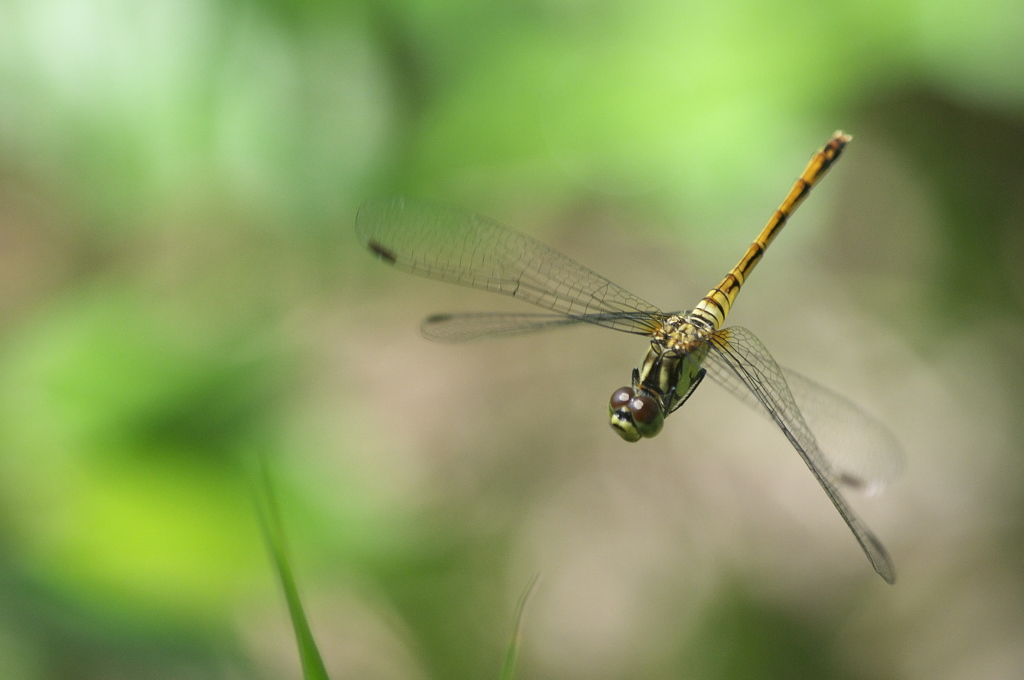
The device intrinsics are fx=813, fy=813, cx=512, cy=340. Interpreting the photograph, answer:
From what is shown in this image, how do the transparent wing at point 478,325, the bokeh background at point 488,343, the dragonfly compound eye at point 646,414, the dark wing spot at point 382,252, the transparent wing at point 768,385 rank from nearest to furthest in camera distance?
the transparent wing at point 768,385, the dragonfly compound eye at point 646,414, the transparent wing at point 478,325, the dark wing spot at point 382,252, the bokeh background at point 488,343

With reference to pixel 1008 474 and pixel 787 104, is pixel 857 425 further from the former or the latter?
pixel 1008 474

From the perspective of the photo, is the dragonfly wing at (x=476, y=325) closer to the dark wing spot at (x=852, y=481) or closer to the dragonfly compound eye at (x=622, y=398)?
the dragonfly compound eye at (x=622, y=398)

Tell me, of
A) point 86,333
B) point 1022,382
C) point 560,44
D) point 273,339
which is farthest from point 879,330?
point 86,333

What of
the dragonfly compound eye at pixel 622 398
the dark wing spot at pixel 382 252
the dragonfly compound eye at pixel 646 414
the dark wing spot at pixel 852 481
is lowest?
the dark wing spot at pixel 852 481

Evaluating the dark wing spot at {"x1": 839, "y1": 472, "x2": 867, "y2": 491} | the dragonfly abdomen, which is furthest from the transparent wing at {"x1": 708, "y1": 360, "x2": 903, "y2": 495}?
the dragonfly abdomen

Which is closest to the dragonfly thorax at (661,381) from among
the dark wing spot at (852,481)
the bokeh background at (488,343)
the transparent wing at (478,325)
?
the transparent wing at (478,325)

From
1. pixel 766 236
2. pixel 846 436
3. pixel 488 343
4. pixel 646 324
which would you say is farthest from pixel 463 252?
pixel 488 343

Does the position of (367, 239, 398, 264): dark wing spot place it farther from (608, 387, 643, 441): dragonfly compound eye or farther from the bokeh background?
(608, 387, 643, 441): dragonfly compound eye
